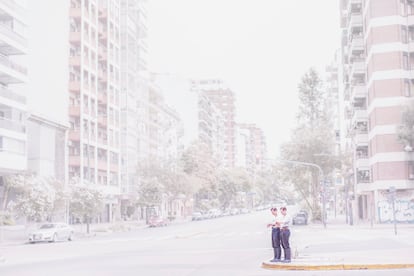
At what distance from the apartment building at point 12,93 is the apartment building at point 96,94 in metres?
13.9

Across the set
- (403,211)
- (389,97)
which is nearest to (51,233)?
(403,211)

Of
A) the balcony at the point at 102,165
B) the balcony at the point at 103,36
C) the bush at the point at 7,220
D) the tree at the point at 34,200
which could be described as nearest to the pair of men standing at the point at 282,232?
the tree at the point at 34,200

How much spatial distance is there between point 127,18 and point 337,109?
203 ft

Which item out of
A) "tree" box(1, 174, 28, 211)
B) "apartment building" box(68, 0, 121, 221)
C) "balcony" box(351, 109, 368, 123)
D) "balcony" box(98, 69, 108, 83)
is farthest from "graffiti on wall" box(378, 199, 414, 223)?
"balcony" box(98, 69, 108, 83)

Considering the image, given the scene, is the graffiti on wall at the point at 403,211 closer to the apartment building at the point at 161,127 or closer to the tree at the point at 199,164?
the apartment building at the point at 161,127

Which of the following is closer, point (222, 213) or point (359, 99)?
point (359, 99)

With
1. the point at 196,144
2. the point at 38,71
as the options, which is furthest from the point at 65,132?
the point at 196,144

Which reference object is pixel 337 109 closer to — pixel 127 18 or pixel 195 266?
pixel 127 18

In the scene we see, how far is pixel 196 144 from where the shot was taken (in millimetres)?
115875

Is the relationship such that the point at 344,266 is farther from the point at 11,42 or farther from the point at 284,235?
the point at 11,42

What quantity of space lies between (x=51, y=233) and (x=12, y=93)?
17.1 m

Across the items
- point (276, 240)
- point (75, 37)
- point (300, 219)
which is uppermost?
point (75, 37)

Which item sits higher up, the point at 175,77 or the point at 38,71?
the point at 175,77

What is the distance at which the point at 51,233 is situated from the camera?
1726 inches
